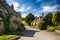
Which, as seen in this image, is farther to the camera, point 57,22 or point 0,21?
point 57,22

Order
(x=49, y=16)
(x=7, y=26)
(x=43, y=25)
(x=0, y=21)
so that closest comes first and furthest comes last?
(x=0, y=21)
(x=7, y=26)
(x=43, y=25)
(x=49, y=16)

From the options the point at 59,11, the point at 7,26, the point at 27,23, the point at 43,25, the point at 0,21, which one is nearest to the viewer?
the point at 0,21

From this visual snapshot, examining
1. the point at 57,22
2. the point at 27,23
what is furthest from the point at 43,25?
the point at 27,23

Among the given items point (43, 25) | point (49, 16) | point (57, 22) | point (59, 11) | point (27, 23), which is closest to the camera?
point (59, 11)

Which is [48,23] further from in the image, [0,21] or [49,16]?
[0,21]

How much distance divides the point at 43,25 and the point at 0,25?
24.4 metres

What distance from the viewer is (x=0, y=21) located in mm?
29484

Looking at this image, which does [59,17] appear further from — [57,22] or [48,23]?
[48,23]

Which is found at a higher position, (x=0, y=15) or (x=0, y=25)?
(x=0, y=15)

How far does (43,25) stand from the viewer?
170 ft

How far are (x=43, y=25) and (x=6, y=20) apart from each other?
71.2 feet

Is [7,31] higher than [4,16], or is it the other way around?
[4,16]

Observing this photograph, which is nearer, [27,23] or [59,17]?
[59,17]

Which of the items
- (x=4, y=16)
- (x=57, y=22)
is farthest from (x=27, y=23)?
(x=4, y=16)
